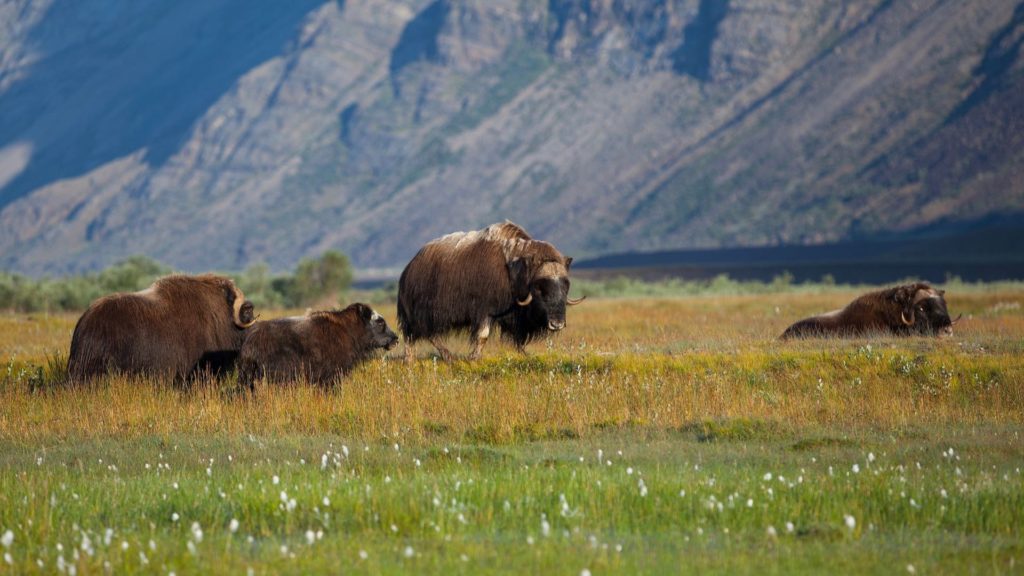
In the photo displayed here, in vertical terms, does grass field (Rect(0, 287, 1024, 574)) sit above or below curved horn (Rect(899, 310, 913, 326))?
below

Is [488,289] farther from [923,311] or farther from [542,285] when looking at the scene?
[923,311]

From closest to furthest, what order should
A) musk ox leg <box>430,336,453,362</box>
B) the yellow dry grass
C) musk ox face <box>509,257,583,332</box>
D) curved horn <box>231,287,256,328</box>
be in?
1. the yellow dry grass
2. curved horn <box>231,287,256,328</box>
3. musk ox face <box>509,257,583,332</box>
4. musk ox leg <box>430,336,453,362</box>

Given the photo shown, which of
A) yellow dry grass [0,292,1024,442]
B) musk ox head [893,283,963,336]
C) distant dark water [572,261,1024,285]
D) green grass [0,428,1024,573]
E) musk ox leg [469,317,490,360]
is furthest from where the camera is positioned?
distant dark water [572,261,1024,285]

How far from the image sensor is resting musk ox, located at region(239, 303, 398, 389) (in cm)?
2061

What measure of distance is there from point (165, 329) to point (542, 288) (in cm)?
569

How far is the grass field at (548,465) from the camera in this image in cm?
1170

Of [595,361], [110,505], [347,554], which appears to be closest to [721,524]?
[347,554]

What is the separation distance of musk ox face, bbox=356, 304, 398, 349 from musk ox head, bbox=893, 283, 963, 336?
1136 centimetres

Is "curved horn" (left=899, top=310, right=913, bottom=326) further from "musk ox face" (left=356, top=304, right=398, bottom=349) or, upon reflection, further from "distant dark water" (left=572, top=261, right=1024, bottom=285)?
"distant dark water" (left=572, top=261, right=1024, bottom=285)

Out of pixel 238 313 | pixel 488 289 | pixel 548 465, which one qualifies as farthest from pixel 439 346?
pixel 548 465

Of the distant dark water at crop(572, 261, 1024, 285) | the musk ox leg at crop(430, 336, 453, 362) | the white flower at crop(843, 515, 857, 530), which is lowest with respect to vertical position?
the white flower at crop(843, 515, 857, 530)

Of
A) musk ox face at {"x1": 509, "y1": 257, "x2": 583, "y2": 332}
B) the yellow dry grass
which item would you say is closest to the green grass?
the yellow dry grass

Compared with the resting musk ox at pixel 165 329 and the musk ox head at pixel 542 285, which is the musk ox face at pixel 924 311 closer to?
the musk ox head at pixel 542 285

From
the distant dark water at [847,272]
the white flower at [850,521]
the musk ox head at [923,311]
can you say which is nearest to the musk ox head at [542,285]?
the musk ox head at [923,311]
